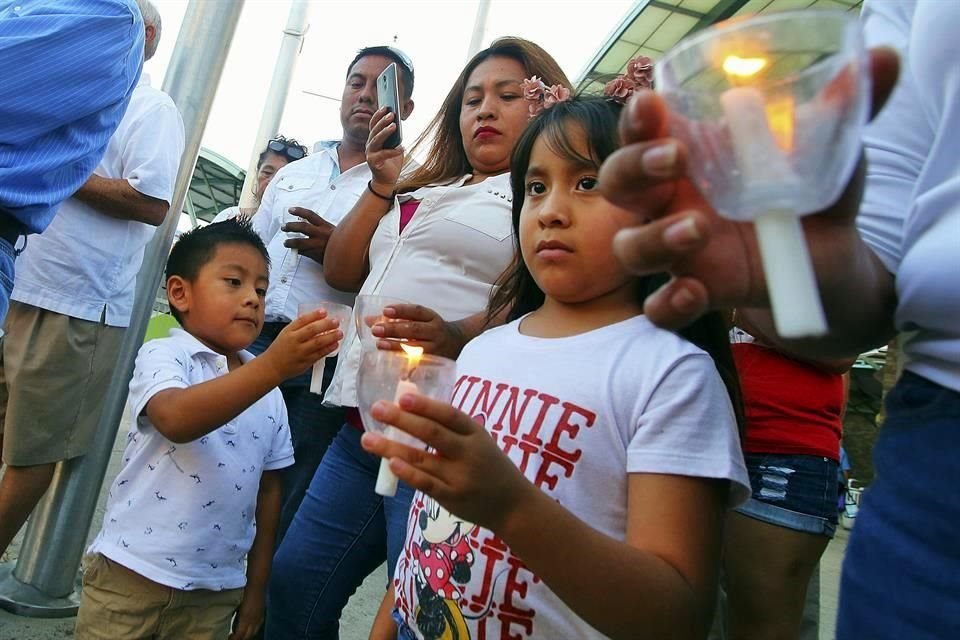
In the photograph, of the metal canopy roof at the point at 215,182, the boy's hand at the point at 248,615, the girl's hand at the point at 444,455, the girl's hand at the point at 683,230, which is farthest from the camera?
the metal canopy roof at the point at 215,182

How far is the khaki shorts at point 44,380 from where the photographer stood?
2.47m

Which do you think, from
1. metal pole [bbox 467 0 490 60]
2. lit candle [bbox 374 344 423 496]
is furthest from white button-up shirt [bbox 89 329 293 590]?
metal pole [bbox 467 0 490 60]

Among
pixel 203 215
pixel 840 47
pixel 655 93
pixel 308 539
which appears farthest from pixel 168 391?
pixel 203 215

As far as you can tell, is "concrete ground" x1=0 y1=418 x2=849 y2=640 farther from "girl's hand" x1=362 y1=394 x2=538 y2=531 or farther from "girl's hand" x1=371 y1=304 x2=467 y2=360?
"girl's hand" x1=362 y1=394 x2=538 y2=531

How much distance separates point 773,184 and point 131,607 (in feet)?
6.20

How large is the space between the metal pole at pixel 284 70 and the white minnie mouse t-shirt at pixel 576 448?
20.1ft

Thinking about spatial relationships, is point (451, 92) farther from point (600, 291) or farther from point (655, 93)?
point (655, 93)

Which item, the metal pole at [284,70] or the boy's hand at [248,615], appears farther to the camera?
the metal pole at [284,70]

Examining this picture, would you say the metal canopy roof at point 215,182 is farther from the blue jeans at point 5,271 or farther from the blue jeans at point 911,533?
the blue jeans at point 911,533

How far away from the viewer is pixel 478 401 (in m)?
1.31

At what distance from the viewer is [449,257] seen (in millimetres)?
1963

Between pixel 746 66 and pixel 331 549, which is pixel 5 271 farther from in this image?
pixel 746 66

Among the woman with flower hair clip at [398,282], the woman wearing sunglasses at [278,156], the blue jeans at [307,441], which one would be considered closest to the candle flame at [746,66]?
the woman with flower hair clip at [398,282]

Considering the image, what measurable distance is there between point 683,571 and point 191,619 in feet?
4.95
